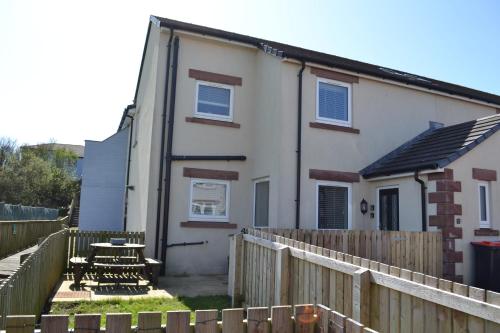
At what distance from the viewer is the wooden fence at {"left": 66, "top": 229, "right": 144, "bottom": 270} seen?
11664 mm

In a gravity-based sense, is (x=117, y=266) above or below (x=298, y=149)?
below

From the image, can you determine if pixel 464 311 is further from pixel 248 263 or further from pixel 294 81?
pixel 294 81

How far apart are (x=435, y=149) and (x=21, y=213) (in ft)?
76.7

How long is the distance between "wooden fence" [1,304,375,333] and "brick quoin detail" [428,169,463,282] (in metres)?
7.94

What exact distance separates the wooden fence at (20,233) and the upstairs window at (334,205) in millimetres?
10975

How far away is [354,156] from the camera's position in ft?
42.4

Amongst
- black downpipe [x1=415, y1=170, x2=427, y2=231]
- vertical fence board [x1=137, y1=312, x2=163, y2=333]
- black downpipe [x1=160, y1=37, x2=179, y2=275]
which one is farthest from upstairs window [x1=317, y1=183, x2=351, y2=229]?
Result: vertical fence board [x1=137, y1=312, x2=163, y2=333]

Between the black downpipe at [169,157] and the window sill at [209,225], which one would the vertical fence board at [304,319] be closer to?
the black downpipe at [169,157]

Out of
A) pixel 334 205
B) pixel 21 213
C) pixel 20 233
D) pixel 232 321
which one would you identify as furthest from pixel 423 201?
pixel 21 213

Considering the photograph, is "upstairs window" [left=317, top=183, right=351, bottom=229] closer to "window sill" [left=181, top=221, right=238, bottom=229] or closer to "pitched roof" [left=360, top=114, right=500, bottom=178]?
"pitched roof" [left=360, top=114, right=500, bottom=178]

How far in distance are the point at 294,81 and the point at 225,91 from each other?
2.37 metres

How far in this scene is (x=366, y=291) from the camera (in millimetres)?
4211

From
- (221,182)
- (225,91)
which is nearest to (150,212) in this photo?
(221,182)

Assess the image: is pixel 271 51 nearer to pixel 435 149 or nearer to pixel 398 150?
pixel 398 150
